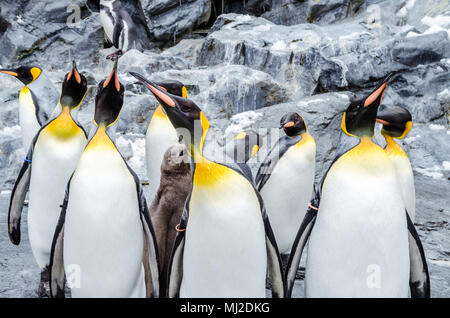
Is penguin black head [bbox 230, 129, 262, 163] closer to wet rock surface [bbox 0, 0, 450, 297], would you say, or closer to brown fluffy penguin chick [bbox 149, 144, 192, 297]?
brown fluffy penguin chick [bbox 149, 144, 192, 297]

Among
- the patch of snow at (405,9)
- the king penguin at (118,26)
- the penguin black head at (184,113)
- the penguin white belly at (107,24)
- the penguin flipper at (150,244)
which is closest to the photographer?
the penguin black head at (184,113)

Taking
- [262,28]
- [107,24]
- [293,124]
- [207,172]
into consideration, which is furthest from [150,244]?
[107,24]

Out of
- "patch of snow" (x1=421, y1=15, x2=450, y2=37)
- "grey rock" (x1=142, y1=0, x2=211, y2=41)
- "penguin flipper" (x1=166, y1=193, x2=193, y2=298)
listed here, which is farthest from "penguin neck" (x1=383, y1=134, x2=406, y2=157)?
"grey rock" (x1=142, y1=0, x2=211, y2=41)

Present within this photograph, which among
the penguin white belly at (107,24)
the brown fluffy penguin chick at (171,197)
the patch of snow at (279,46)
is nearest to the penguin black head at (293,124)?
the brown fluffy penguin chick at (171,197)

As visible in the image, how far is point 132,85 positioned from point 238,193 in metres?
5.93

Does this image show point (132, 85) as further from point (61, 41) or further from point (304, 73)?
point (61, 41)

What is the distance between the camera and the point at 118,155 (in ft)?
6.82

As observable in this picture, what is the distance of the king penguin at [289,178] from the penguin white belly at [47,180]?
1298 millimetres

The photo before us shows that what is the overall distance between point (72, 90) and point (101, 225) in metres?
1.06

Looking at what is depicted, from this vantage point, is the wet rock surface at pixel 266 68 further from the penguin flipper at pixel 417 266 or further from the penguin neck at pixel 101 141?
the penguin neck at pixel 101 141

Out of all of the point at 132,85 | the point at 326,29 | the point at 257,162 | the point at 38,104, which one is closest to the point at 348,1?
the point at 326,29

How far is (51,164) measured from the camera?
251 cm

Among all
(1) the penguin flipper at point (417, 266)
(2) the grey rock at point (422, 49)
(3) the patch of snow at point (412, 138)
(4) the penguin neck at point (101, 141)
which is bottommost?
(1) the penguin flipper at point (417, 266)

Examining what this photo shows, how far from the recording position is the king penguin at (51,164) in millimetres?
2521
